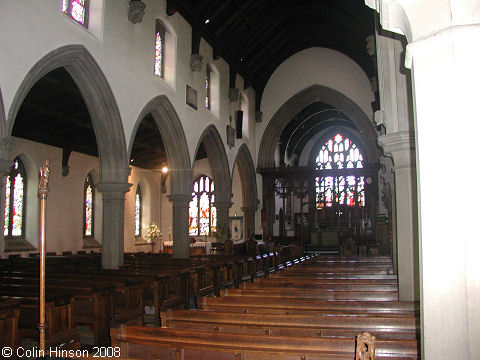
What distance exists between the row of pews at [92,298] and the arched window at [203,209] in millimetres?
11908

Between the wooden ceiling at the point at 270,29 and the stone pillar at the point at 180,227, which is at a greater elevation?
the wooden ceiling at the point at 270,29

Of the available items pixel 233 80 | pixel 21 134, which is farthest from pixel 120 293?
pixel 233 80

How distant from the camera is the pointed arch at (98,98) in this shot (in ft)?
27.5

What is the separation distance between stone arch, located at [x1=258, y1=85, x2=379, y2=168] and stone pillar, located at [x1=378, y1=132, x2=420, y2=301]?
50.5 feet

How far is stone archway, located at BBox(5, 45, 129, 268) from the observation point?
9.48 metres

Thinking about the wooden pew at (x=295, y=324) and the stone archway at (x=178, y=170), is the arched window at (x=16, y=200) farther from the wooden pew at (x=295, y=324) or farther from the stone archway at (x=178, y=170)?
the wooden pew at (x=295, y=324)

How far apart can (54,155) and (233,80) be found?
6895 millimetres

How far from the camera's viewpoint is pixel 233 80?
1780 cm

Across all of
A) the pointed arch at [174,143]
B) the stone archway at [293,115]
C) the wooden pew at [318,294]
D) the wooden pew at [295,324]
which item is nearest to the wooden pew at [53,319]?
the wooden pew at [295,324]

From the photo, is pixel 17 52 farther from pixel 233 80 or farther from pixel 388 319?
pixel 233 80

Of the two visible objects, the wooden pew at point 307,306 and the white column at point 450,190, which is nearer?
the white column at point 450,190

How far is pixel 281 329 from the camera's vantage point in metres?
3.68

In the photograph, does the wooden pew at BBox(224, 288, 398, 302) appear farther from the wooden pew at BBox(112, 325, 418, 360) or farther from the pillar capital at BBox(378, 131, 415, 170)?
the wooden pew at BBox(112, 325, 418, 360)

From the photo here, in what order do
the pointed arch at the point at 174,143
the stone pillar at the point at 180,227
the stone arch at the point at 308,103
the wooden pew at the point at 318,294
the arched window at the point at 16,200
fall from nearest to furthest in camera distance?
the wooden pew at the point at 318,294 → the pointed arch at the point at 174,143 → the stone pillar at the point at 180,227 → the arched window at the point at 16,200 → the stone arch at the point at 308,103
